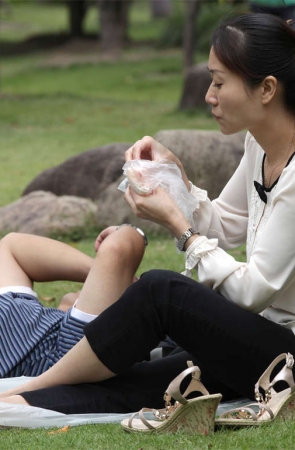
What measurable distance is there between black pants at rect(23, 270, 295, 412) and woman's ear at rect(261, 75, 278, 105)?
64 cm

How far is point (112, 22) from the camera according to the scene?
2088 centimetres

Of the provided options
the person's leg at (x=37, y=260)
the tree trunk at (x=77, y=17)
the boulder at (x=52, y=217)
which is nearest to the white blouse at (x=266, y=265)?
the person's leg at (x=37, y=260)

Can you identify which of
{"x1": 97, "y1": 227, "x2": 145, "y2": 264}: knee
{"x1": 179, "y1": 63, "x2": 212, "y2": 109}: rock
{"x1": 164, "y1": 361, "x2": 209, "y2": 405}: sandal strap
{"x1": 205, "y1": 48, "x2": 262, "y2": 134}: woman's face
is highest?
{"x1": 205, "y1": 48, "x2": 262, "y2": 134}: woman's face

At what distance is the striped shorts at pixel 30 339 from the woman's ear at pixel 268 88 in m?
1.07

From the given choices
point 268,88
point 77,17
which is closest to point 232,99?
point 268,88

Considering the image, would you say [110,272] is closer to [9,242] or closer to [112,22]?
[9,242]

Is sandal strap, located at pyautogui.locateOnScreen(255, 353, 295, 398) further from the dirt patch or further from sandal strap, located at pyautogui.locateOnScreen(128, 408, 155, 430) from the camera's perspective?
the dirt patch

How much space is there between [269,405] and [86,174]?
4.72m

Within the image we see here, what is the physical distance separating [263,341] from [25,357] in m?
0.99

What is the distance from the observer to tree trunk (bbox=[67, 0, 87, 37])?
24875mm

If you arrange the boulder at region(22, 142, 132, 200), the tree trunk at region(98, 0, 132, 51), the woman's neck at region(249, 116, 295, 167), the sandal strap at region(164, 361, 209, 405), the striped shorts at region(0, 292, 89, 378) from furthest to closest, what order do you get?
the tree trunk at region(98, 0, 132, 51)
the boulder at region(22, 142, 132, 200)
the striped shorts at region(0, 292, 89, 378)
the woman's neck at region(249, 116, 295, 167)
the sandal strap at region(164, 361, 209, 405)

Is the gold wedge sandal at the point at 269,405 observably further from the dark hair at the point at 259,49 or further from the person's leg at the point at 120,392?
the dark hair at the point at 259,49

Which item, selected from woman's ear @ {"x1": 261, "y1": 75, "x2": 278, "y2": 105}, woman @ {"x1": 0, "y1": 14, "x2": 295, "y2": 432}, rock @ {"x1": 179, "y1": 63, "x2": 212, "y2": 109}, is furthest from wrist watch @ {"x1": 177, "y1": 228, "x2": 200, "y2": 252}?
rock @ {"x1": 179, "y1": 63, "x2": 212, "y2": 109}

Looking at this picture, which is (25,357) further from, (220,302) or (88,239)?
(88,239)
